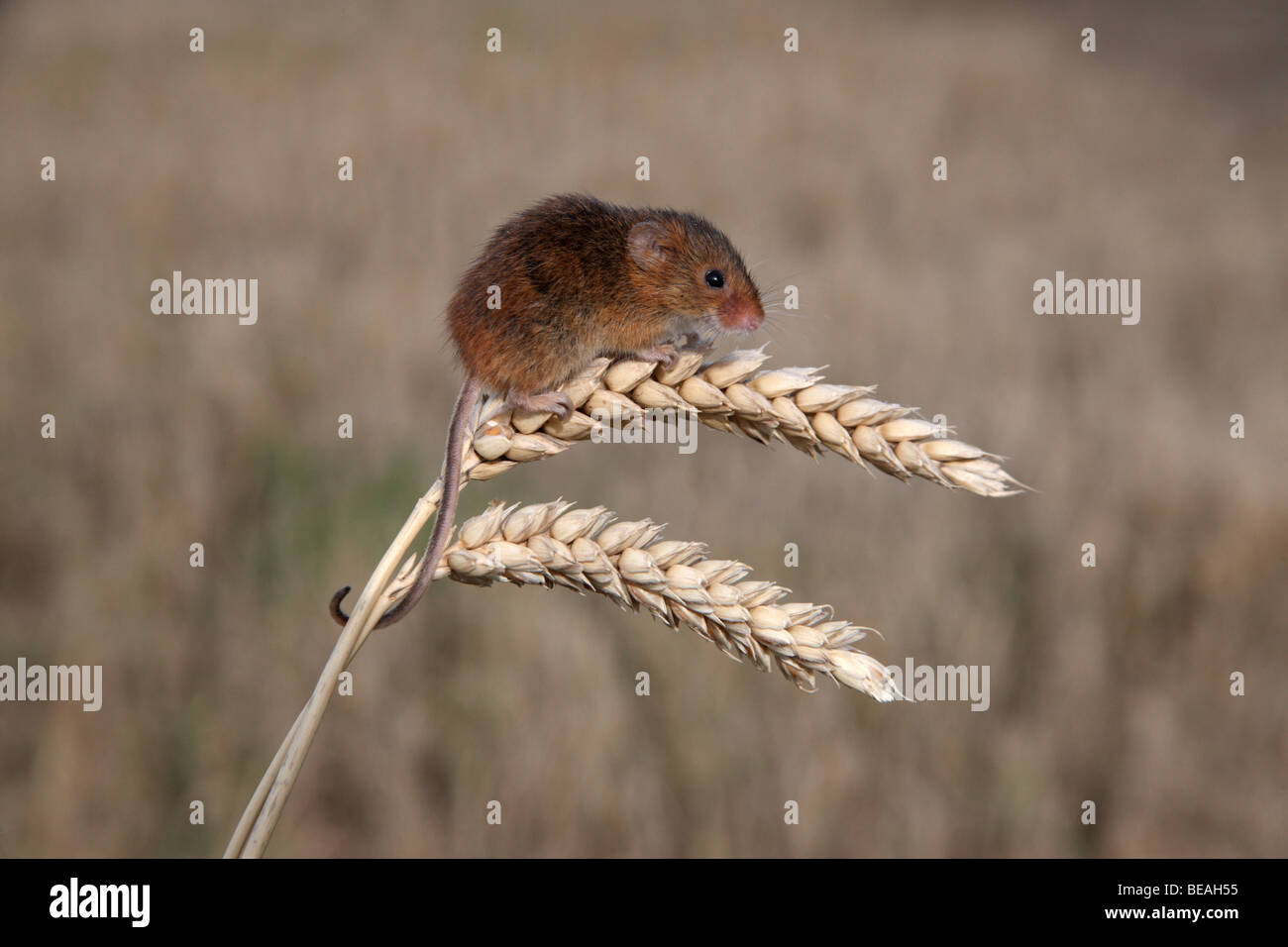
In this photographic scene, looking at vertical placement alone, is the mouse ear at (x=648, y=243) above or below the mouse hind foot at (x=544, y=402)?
above

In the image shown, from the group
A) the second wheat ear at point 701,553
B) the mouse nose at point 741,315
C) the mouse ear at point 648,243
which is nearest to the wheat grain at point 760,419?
the second wheat ear at point 701,553

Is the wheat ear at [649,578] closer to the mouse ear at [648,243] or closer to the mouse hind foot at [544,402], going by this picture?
the mouse hind foot at [544,402]

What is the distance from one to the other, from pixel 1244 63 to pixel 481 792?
23330 mm

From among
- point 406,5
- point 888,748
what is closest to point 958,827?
point 888,748

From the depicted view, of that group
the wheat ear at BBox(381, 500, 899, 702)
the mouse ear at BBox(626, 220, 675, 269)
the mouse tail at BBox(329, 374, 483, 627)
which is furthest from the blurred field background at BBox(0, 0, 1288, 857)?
the wheat ear at BBox(381, 500, 899, 702)

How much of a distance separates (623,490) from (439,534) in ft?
16.8

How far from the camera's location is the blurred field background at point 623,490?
462cm

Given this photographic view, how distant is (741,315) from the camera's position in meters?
3.11

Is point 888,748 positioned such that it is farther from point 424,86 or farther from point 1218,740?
point 424,86

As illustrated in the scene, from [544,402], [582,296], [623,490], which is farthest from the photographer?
[623,490]

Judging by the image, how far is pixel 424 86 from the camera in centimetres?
1462

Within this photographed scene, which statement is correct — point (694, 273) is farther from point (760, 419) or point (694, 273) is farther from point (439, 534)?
point (439, 534)

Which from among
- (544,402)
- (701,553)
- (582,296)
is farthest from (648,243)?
(701,553)

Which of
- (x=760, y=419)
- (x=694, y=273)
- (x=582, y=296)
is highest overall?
(x=694, y=273)
